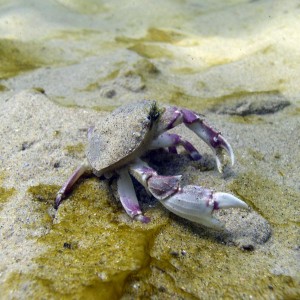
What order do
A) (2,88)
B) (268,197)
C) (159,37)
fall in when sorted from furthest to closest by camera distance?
(159,37)
(2,88)
(268,197)

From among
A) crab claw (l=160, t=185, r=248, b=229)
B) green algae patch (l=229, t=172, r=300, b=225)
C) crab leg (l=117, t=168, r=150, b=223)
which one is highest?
crab claw (l=160, t=185, r=248, b=229)

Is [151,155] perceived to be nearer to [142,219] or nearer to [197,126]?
[197,126]

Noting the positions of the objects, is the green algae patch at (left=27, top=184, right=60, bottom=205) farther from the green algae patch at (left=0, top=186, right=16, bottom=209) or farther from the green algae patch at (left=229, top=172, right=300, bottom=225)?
the green algae patch at (left=229, top=172, right=300, bottom=225)

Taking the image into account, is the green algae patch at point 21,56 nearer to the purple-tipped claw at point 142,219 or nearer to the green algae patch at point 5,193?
the green algae patch at point 5,193

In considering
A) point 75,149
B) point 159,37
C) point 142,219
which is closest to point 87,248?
point 142,219

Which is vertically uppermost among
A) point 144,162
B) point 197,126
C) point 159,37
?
point 197,126

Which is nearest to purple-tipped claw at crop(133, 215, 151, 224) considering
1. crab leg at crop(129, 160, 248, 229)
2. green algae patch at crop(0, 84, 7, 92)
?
crab leg at crop(129, 160, 248, 229)

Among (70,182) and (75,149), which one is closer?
(70,182)

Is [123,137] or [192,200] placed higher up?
[123,137]
